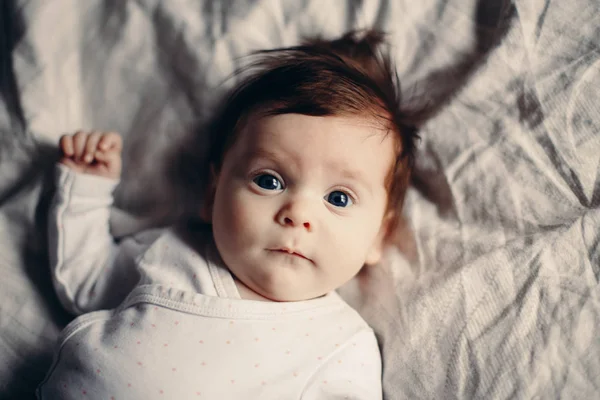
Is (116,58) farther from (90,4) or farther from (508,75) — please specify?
(508,75)

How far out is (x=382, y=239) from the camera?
1013mm

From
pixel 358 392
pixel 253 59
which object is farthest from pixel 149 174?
pixel 358 392

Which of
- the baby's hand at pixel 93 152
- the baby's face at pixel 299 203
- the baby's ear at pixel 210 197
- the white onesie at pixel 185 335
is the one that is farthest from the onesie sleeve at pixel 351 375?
the baby's hand at pixel 93 152

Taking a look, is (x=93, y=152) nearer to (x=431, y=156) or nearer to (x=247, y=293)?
(x=247, y=293)

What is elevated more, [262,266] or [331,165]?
[331,165]

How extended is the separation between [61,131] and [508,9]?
92 centimetres

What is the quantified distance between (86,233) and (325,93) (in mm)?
537

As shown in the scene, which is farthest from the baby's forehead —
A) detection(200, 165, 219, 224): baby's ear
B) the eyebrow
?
detection(200, 165, 219, 224): baby's ear

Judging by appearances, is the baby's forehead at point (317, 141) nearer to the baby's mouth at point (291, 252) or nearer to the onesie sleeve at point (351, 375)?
the baby's mouth at point (291, 252)

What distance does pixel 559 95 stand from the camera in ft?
3.08

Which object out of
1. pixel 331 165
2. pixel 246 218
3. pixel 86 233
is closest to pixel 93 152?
pixel 86 233

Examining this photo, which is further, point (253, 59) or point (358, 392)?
point (253, 59)

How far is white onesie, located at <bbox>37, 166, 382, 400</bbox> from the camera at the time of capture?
31.6 inches

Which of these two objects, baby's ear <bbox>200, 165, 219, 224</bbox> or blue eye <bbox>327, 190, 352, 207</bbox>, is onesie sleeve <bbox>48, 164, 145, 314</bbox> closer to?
baby's ear <bbox>200, 165, 219, 224</bbox>
